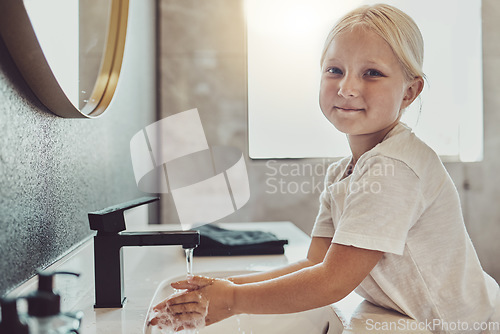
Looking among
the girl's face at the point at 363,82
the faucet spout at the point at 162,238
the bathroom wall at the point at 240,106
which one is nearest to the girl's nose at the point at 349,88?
the girl's face at the point at 363,82

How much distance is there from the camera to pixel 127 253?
1202 mm

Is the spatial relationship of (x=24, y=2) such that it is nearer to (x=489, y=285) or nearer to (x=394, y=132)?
(x=394, y=132)

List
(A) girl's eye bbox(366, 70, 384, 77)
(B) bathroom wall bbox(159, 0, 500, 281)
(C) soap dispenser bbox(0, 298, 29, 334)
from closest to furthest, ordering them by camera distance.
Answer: (C) soap dispenser bbox(0, 298, 29, 334), (A) girl's eye bbox(366, 70, 384, 77), (B) bathroom wall bbox(159, 0, 500, 281)

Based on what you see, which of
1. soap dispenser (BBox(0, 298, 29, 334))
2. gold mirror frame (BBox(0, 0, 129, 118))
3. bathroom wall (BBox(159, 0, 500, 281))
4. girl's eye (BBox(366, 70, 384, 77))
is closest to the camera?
soap dispenser (BBox(0, 298, 29, 334))

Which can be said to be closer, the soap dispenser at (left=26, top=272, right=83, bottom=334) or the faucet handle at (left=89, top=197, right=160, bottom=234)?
the soap dispenser at (left=26, top=272, right=83, bottom=334)

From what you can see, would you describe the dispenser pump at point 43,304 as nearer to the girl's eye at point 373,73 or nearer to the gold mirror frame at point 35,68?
the gold mirror frame at point 35,68

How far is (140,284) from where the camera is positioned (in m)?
0.94

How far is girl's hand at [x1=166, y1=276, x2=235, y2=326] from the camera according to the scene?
2.23 feet

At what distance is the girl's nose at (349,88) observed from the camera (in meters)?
0.77

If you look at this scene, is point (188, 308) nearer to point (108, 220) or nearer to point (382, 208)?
point (108, 220)

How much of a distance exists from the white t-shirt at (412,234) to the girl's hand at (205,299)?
181 mm

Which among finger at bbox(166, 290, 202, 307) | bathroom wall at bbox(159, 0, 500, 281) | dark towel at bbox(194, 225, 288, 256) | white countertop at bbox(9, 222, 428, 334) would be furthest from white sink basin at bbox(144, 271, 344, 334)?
bathroom wall at bbox(159, 0, 500, 281)

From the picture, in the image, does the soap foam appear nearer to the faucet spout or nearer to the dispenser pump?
the faucet spout

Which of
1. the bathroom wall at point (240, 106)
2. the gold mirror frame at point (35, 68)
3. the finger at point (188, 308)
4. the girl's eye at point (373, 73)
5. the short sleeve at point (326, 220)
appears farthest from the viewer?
the bathroom wall at point (240, 106)
